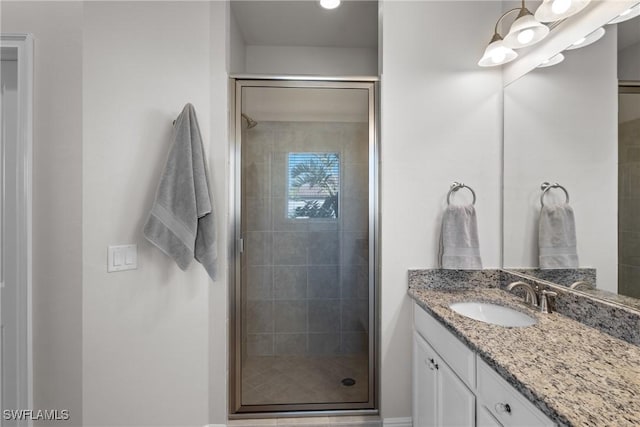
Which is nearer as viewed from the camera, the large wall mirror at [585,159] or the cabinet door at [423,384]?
the large wall mirror at [585,159]

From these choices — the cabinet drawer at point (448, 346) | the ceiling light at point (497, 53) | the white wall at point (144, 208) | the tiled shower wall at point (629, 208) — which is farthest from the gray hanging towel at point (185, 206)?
the tiled shower wall at point (629, 208)

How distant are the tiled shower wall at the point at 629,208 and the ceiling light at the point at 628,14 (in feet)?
1.26

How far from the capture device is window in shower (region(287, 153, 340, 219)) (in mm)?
1967

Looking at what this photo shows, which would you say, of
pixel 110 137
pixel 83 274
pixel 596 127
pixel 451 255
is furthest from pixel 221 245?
pixel 596 127

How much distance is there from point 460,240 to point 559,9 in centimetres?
110

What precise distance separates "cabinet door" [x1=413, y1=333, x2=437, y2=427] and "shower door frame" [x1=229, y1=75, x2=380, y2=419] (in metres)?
0.27

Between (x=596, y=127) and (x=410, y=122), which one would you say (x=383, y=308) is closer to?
(x=410, y=122)

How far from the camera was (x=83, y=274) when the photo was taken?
61.4 inches

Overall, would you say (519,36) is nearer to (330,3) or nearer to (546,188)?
(546,188)

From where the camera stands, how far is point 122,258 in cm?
162

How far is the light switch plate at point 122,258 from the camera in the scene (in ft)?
5.25

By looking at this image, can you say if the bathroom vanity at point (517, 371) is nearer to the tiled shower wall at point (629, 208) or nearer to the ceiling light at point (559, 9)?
the tiled shower wall at point (629, 208)

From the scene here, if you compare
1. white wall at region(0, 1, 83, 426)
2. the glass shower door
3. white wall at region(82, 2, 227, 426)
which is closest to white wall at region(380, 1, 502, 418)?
the glass shower door

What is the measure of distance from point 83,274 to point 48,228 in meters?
0.28
